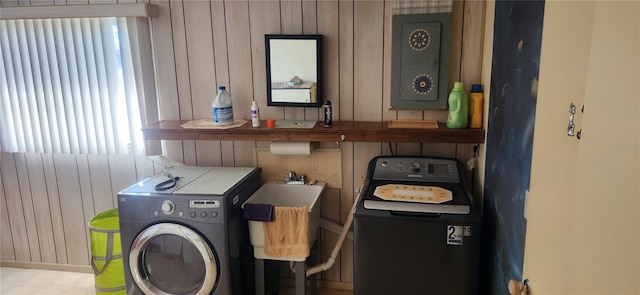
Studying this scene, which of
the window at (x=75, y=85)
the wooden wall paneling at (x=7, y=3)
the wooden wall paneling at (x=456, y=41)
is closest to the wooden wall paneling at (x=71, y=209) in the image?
the window at (x=75, y=85)

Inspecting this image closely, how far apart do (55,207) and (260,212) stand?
5.64 ft

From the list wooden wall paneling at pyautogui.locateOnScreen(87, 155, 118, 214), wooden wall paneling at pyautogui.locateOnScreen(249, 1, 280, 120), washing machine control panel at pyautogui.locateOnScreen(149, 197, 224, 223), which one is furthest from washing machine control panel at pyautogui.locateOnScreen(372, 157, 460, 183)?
wooden wall paneling at pyautogui.locateOnScreen(87, 155, 118, 214)

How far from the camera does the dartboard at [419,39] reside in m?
2.30

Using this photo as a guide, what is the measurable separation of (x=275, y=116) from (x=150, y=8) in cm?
94

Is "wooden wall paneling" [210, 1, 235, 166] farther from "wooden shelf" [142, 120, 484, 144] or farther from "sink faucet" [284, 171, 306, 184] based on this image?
"sink faucet" [284, 171, 306, 184]

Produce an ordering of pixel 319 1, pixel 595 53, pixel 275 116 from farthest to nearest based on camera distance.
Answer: pixel 275 116
pixel 319 1
pixel 595 53

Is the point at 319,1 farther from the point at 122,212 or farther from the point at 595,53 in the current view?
the point at 595,53

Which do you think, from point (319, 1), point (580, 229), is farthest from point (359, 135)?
point (580, 229)

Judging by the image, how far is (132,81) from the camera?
265 cm

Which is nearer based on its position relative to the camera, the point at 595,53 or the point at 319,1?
the point at 595,53

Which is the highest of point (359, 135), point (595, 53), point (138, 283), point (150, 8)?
point (150, 8)

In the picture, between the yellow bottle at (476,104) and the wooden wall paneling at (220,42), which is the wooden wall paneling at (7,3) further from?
the yellow bottle at (476,104)

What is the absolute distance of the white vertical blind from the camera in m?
2.63

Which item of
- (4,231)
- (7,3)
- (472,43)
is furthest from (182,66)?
(4,231)
